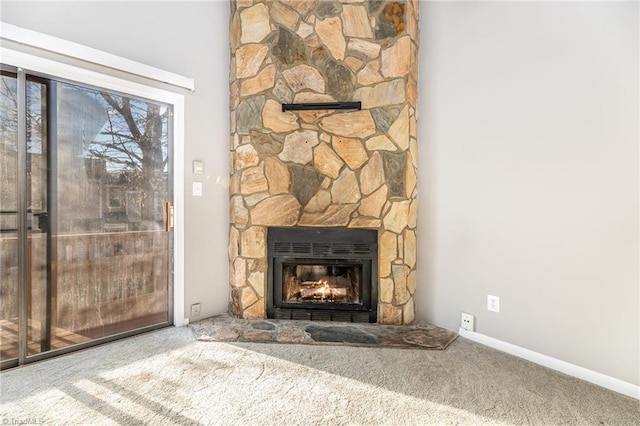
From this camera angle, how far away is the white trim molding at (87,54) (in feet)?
6.16

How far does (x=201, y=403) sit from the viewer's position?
1.66 m

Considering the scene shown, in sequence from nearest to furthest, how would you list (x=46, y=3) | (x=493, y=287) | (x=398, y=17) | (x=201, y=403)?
(x=201, y=403)
(x=46, y=3)
(x=493, y=287)
(x=398, y=17)

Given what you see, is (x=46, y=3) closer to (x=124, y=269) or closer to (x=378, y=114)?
(x=124, y=269)

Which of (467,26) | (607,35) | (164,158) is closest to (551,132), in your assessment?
(607,35)

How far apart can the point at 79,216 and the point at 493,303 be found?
290 centimetres

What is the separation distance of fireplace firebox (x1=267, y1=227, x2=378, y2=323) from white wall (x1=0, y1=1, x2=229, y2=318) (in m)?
0.50

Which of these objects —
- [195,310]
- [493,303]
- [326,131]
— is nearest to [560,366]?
[493,303]

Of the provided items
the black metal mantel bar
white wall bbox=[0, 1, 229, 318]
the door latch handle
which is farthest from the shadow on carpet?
the black metal mantel bar

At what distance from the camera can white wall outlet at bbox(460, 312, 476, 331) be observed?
8.02 feet

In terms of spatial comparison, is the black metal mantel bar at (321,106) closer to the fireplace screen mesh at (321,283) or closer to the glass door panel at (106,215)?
the glass door panel at (106,215)

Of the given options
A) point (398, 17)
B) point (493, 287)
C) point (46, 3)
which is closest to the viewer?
point (46, 3)

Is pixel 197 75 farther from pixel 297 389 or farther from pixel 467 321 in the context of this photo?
pixel 467 321

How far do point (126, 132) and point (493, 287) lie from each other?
2.85 metres

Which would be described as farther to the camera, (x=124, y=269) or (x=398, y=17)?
(x=398, y=17)
